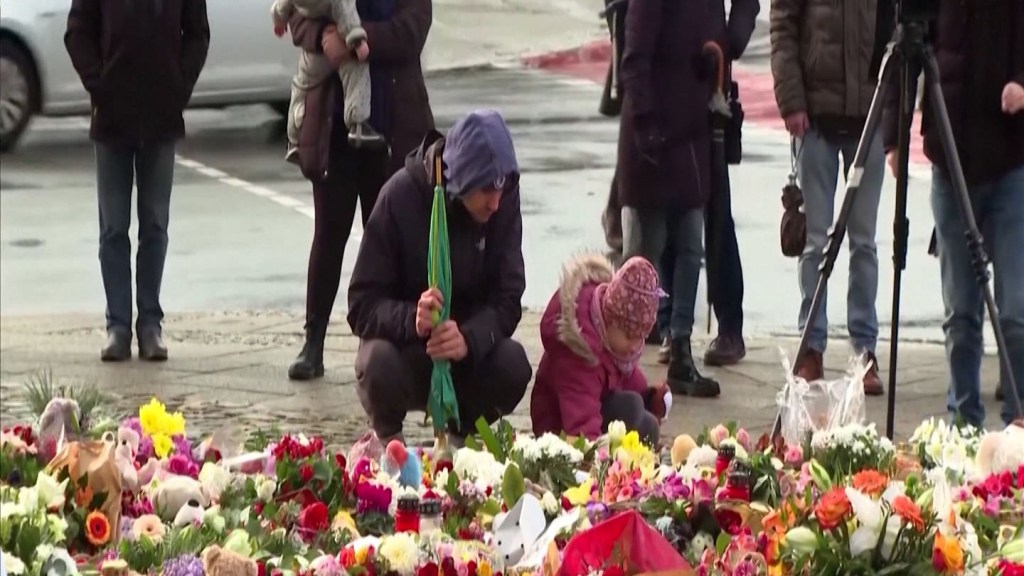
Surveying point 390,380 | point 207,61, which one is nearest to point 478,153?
point 390,380

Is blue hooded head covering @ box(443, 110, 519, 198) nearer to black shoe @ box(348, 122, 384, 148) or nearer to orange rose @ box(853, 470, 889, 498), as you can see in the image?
black shoe @ box(348, 122, 384, 148)

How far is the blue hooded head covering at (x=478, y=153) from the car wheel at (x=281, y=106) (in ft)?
4.02

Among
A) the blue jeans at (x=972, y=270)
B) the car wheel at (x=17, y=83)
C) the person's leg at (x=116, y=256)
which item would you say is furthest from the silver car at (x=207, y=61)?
the blue jeans at (x=972, y=270)

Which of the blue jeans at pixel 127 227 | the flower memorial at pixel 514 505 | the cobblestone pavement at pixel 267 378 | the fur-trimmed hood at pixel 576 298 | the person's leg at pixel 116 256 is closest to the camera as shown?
the flower memorial at pixel 514 505

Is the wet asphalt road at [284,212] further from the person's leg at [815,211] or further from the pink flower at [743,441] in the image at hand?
the pink flower at [743,441]

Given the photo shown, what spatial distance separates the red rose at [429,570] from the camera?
3.31 m

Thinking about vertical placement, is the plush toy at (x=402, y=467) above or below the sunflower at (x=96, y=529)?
below

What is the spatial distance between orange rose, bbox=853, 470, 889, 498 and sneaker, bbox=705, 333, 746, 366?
265cm

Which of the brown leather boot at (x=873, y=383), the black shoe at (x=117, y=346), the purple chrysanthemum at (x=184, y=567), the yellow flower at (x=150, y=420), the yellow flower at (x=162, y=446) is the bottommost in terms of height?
the black shoe at (x=117, y=346)

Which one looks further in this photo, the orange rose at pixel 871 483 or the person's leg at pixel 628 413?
the person's leg at pixel 628 413

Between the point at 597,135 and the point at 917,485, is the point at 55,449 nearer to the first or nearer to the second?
the point at 917,485

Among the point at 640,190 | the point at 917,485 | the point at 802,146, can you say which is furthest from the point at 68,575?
the point at 640,190

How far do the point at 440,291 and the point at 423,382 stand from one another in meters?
0.39

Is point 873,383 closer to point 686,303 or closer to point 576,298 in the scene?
point 686,303
